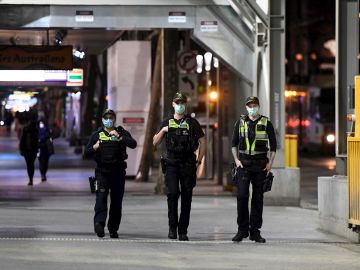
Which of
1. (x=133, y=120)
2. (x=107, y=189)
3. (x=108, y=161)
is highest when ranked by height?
(x=133, y=120)

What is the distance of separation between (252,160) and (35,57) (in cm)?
753

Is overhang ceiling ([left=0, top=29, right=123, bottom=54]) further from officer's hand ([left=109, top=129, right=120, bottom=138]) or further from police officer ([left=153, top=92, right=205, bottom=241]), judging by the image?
police officer ([left=153, top=92, right=205, bottom=241])

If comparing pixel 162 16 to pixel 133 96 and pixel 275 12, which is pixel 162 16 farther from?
pixel 133 96

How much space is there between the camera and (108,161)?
41.5 feet

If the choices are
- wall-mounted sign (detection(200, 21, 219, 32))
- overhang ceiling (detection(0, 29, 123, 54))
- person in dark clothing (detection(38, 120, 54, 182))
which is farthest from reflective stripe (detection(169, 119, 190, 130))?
person in dark clothing (detection(38, 120, 54, 182))

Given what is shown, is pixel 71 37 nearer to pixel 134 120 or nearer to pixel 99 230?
pixel 134 120

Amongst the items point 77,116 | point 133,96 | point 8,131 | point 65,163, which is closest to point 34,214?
point 133,96

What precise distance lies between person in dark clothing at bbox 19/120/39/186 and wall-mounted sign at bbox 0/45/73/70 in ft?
15.9

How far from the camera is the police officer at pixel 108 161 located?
12.7 metres

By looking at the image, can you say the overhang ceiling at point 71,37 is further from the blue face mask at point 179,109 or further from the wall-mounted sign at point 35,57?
the blue face mask at point 179,109

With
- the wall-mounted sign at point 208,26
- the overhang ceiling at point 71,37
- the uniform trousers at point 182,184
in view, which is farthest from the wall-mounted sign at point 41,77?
the uniform trousers at point 182,184

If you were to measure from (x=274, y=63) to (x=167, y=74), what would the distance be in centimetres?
380

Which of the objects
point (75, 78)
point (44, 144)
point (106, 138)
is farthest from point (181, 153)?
point (44, 144)

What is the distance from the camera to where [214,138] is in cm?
2517
